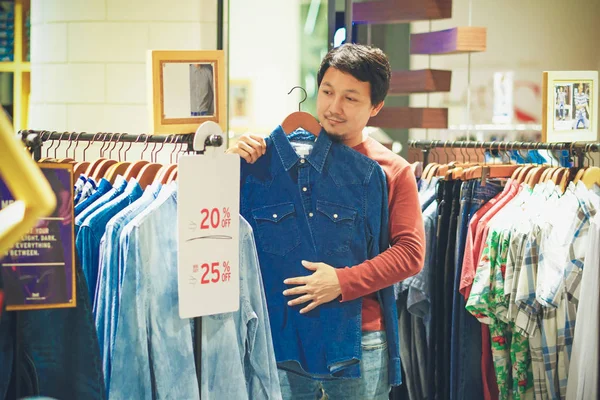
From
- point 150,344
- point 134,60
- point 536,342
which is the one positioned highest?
point 134,60

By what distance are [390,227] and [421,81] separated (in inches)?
89.6

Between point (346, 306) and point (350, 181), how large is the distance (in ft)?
1.08

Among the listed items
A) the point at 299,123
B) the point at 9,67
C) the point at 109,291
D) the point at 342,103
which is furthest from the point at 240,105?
the point at 109,291

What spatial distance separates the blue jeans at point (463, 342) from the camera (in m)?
2.84

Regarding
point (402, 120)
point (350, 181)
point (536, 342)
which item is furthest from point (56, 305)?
point (402, 120)

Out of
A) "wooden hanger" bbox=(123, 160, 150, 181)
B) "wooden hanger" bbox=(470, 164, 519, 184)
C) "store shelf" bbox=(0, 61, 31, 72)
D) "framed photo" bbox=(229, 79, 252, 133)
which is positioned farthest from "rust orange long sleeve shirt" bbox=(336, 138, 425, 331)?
"store shelf" bbox=(0, 61, 31, 72)

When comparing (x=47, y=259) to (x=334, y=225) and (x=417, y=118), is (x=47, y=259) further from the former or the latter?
(x=417, y=118)

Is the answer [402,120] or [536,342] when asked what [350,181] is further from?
[402,120]

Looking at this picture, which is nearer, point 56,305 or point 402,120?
point 56,305

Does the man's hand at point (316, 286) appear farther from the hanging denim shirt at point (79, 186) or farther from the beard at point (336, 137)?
the hanging denim shirt at point (79, 186)

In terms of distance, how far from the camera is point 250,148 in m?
2.01

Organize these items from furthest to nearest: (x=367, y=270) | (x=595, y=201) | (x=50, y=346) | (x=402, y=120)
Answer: (x=402, y=120) → (x=595, y=201) → (x=367, y=270) → (x=50, y=346)

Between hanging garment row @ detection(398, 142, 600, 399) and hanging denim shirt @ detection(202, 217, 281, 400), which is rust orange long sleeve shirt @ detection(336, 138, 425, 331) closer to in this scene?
hanging denim shirt @ detection(202, 217, 281, 400)

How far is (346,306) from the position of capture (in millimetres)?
2047
